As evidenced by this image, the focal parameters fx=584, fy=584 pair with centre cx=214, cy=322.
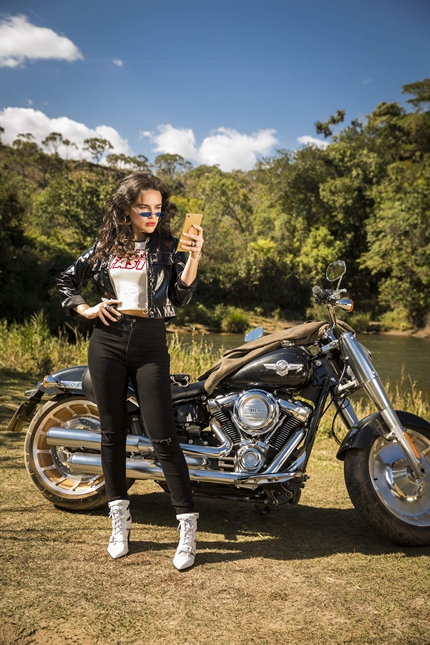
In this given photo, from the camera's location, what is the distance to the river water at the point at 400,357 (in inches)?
572

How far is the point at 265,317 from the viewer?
33875mm

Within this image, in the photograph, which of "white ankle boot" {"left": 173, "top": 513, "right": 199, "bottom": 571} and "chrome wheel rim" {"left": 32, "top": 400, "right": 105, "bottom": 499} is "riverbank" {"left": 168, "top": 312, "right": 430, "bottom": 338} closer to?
"chrome wheel rim" {"left": 32, "top": 400, "right": 105, "bottom": 499}

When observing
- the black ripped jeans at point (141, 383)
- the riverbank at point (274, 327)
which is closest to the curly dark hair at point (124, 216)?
the black ripped jeans at point (141, 383)

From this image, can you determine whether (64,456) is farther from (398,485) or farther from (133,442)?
(398,485)

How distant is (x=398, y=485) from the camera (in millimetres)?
3293

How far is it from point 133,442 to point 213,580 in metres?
0.94

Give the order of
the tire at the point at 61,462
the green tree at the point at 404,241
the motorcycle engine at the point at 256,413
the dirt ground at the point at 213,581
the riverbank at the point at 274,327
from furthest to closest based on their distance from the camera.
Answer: the green tree at the point at 404,241
the riverbank at the point at 274,327
the tire at the point at 61,462
the motorcycle engine at the point at 256,413
the dirt ground at the point at 213,581

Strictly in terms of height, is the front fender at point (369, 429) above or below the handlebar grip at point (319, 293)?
below

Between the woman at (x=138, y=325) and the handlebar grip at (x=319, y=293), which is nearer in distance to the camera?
the woman at (x=138, y=325)

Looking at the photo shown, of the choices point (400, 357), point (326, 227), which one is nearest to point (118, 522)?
point (400, 357)

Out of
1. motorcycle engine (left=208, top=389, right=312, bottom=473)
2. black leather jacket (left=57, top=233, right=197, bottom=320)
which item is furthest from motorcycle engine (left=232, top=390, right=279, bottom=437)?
black leather jacket (left=57, top=233, right=197, bottom=320)

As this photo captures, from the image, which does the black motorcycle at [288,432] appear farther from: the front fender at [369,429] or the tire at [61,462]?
the tire at [61,462]

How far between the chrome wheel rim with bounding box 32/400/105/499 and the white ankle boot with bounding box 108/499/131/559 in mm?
636

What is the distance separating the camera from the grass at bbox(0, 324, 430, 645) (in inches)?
92.0
